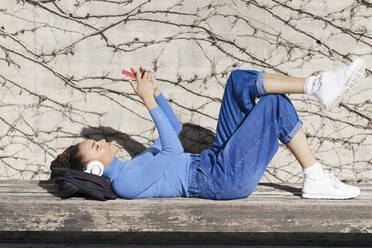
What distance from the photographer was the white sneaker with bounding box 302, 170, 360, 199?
5.75 feet

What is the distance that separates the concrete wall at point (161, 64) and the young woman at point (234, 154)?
0.56 m

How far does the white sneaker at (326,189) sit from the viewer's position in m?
1.75

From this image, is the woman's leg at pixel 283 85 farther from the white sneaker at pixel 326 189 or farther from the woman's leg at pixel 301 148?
the white sneaker at pixel 326 189

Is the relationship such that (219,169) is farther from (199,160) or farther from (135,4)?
(135,4)

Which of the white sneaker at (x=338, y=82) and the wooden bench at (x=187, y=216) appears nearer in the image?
the white sneaker at (x=338, y=82)

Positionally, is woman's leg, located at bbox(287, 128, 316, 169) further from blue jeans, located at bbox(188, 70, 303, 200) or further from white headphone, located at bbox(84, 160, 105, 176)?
white headphone, located at bbox(84, 160, 105, 176)

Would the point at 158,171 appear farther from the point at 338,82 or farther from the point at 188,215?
the point at 338,82

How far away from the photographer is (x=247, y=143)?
66.7 inches

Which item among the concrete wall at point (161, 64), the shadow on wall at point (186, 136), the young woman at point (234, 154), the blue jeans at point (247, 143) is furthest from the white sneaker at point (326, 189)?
the shadow on wall at point (186, 136)

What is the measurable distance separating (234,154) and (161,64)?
0.84 meters

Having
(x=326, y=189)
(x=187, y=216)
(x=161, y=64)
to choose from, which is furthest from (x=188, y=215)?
(x=161, y=64)

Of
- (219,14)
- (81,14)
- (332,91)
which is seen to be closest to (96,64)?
(81,14)

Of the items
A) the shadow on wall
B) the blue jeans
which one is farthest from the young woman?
the shadow on wall

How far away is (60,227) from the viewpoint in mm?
1705
